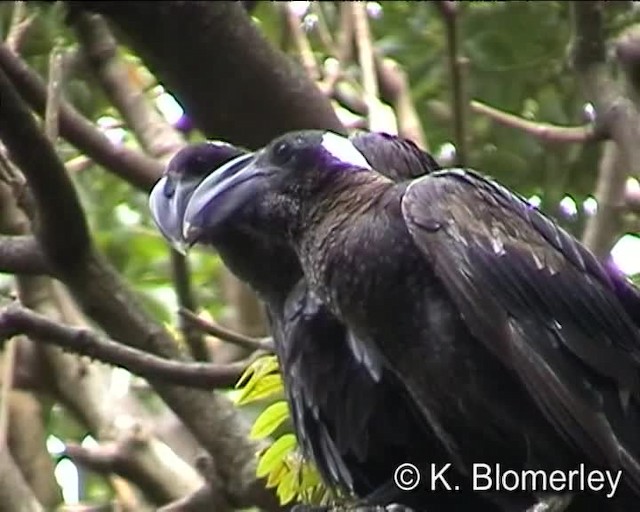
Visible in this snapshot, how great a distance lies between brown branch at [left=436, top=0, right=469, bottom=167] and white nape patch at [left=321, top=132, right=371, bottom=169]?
52cm

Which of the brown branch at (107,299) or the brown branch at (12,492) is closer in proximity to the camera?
the brown branch at (107,299)

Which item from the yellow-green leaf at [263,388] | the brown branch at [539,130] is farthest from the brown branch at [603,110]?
the yellow-green leaf at [263,388]

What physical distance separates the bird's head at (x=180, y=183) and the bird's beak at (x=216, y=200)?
0.08 ft

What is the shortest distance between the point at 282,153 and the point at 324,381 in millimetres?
244

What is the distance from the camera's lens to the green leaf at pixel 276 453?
1.98 m

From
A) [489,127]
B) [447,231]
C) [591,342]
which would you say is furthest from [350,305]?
[489,127]

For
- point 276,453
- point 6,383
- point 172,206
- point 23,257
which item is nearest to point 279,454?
point 276,453

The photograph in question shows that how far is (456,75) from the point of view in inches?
97.3

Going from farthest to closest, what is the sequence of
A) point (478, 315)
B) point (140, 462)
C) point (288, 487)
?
point (140, 462)
point (288, 487)
point (478, 315)

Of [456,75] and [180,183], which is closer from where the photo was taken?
[180,183]

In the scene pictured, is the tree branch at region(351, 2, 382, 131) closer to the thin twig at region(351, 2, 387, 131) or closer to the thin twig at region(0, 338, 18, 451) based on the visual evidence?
the thin twig at region(351, 2, 387, 131)

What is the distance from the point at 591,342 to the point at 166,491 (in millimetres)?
907

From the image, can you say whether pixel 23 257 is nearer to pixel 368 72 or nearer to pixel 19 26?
pixel 19 26

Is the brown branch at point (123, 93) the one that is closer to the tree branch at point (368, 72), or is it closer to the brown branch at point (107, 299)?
the tree branch at point (368, 72)
